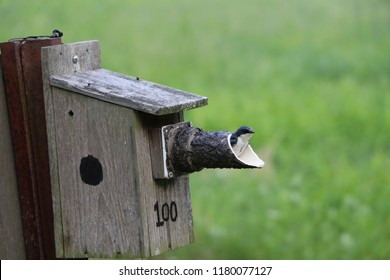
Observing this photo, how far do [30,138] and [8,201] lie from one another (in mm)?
231

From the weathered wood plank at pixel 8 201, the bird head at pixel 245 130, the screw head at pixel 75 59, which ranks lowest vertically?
the weathered wood plank at pixel 8 201

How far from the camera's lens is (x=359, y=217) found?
6.83 meters

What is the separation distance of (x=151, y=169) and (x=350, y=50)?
689 centimetres

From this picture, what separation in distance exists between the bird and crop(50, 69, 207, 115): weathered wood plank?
20 cm

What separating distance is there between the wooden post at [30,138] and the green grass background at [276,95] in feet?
9.05

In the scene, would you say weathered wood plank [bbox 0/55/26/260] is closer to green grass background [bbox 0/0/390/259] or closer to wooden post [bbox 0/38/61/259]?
wooden post [bbox 0/38/61/259]

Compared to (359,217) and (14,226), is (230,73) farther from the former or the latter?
(14,226)

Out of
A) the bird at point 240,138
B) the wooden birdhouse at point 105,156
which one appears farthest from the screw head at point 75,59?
the bird at point 240,138

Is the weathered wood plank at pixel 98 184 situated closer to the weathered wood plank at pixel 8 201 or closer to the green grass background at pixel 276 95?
the weathered wood plank at pixel 8 201

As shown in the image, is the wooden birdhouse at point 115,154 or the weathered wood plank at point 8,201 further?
the weathered wood plank at point 8,201

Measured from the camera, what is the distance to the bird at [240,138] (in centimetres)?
317

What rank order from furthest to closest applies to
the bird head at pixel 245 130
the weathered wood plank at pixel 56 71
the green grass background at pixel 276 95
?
the green grass background at pixel 276 95
the weathered wood plank at pixel 56 71
the bird head at pixel 245 130

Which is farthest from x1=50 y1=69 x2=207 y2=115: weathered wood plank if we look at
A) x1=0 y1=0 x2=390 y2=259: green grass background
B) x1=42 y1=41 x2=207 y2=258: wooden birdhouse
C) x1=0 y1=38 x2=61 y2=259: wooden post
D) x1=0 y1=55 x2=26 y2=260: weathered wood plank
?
x1=0 y1=0 x2=390 y2=259: green grass background
